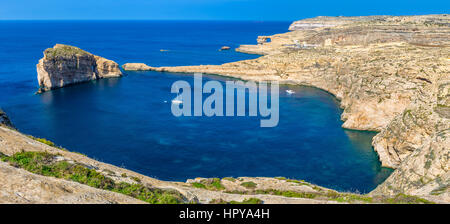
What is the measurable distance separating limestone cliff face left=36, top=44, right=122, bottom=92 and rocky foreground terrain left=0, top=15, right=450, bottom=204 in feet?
0.98

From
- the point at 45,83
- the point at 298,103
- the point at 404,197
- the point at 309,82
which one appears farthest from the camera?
the point at 309,82

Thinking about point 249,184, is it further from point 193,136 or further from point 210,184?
point 193,136

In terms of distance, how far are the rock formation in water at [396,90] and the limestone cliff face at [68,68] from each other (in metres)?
25.9

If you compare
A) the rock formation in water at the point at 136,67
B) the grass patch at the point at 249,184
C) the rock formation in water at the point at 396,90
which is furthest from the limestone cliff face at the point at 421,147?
the rock formation in water at the point at 136,67

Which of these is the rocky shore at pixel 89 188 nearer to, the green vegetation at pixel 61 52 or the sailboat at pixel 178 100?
the sailboat at pixel 178 100

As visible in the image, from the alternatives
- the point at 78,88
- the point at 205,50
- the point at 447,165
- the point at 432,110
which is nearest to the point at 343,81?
the point at 432,110

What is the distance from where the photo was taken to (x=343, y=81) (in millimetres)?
86312

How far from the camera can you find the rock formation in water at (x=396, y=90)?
1372 inches

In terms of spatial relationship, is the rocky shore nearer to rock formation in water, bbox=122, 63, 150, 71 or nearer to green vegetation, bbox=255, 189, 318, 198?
green vegetation, bbox=255, 189, 318, 198

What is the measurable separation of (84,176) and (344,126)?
2146 inches

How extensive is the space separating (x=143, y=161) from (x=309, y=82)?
6884 cm

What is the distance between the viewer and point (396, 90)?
6134 cm

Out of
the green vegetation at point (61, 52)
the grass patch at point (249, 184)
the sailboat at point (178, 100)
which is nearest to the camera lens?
the grass patch at point (249, 184)

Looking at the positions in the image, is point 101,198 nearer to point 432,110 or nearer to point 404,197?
point 404,197
